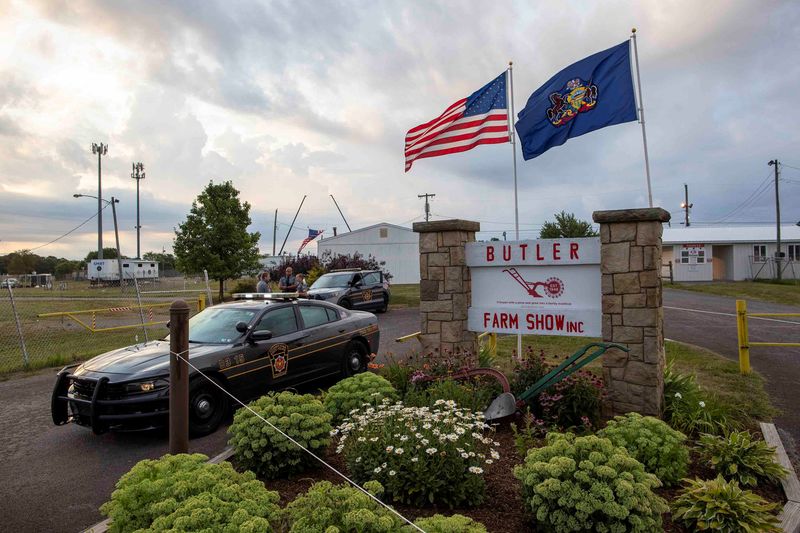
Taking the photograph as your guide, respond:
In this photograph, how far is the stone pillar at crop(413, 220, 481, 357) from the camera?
6.69 meters

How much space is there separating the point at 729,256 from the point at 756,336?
28337mm

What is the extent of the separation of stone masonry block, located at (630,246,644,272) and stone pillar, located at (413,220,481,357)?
2052 mm

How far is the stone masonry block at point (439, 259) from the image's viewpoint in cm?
673

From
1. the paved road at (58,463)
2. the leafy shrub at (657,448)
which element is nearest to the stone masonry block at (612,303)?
the leafy shrub at (657,448)

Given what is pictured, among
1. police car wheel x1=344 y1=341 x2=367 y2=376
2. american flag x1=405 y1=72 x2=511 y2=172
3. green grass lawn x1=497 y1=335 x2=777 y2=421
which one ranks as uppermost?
american flag x1=405 y1=72 x2=511 y2=172

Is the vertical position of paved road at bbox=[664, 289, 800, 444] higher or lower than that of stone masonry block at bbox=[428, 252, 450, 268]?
lower

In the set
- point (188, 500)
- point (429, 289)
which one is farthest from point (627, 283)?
point (188, 500)

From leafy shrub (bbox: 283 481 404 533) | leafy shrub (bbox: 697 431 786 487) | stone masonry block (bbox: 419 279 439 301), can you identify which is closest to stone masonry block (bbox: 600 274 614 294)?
leafy shrub (bbox: 697 431 786 487)

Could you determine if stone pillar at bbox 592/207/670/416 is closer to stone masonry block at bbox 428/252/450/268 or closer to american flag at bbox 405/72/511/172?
stone masonry block at bbox 428/252/450/268

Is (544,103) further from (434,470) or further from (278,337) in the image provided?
(434,470)

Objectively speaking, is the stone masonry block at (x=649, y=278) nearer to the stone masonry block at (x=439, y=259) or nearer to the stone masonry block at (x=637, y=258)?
the stone masonry block at (x=637, y=258)

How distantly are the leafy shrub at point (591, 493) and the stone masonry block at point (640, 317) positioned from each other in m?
2.34

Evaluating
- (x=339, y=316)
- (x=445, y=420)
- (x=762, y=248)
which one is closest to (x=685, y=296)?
(x=762, y=248)

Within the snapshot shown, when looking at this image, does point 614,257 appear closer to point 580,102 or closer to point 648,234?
point 648,234
